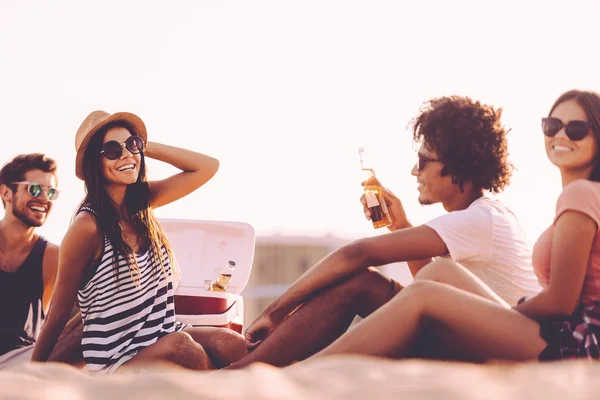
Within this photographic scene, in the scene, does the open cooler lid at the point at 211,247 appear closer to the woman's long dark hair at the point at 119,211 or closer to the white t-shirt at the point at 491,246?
the woman's long dark hair at the point at 119,211

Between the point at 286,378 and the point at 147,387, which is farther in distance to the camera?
the point at 286,378

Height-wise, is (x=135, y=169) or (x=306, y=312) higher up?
(x=135, y=169)

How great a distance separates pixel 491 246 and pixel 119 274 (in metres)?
1.33

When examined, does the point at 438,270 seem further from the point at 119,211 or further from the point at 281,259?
the point at 281,259

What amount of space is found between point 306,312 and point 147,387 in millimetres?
1847

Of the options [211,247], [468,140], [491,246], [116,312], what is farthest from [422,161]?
[211,247]

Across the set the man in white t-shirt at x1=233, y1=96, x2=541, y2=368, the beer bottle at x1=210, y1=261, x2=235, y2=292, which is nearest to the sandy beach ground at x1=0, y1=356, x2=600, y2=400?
the man in white t-shirt at x1=233, y1=96, x2=541, y2=368

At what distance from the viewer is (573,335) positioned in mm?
2061

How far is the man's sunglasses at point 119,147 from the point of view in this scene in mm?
3180

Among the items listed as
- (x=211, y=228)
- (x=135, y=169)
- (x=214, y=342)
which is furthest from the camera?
(x=211, y=228)

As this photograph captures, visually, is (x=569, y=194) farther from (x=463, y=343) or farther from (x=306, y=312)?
(x=306, y=312)

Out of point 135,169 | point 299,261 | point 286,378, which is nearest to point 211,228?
point 135,169

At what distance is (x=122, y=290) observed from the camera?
3.02 m

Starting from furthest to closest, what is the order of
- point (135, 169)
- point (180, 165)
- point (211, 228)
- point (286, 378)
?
point (211, 228)
point (180, 165)
point (135, 169)
point (286, 378)
